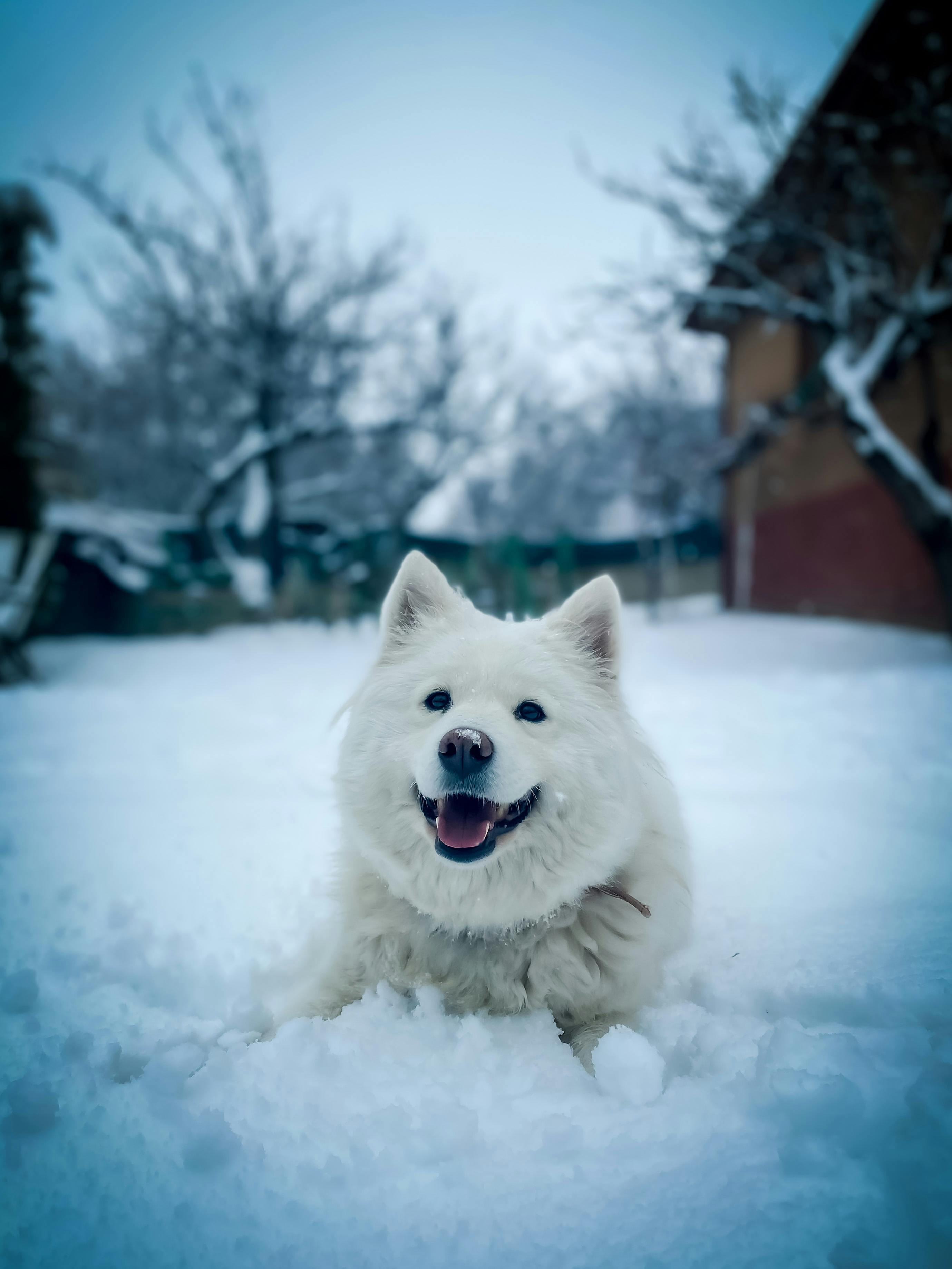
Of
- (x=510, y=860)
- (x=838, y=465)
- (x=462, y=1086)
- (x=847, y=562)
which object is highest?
(x=838, y=465)

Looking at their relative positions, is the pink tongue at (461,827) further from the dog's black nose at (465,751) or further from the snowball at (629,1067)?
the snowball at (629,1067)

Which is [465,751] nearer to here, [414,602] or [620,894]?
[620,894]

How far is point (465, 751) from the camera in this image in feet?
5.24

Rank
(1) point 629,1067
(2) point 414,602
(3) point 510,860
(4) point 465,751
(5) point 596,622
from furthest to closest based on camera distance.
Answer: (2) point 414,602 < (5) point 596,622 < (3) point 510,860 < (4) point 465,751 < (1) point 629,1067

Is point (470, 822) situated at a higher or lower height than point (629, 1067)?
higher

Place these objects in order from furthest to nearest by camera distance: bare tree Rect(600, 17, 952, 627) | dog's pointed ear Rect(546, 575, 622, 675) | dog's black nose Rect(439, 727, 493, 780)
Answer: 1. bare tree Rect(600, 17, 952, 627)
2. dog's pointed ear Rect(546, 575, 622, 675)
3. dog's black nose Rect(439, 727, 493, 780)

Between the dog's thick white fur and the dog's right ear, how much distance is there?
0.19 meters

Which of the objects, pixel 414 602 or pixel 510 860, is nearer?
pixel 510 860

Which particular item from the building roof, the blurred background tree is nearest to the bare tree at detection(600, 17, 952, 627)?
the building roof

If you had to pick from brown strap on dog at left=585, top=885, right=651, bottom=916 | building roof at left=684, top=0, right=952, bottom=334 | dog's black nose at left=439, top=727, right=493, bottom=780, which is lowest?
brown strap on dog at left=585, top=885, right=651, bottom=916

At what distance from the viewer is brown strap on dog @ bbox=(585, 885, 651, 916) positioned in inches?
68.9

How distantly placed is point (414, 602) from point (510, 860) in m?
0.91

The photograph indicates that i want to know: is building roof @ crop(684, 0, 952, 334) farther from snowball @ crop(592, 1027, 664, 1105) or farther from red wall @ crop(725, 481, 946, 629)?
snowball @ crop(592, 1027, 664, 1105)

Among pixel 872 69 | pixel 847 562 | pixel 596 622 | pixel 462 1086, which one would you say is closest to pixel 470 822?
pixel 462 1086
